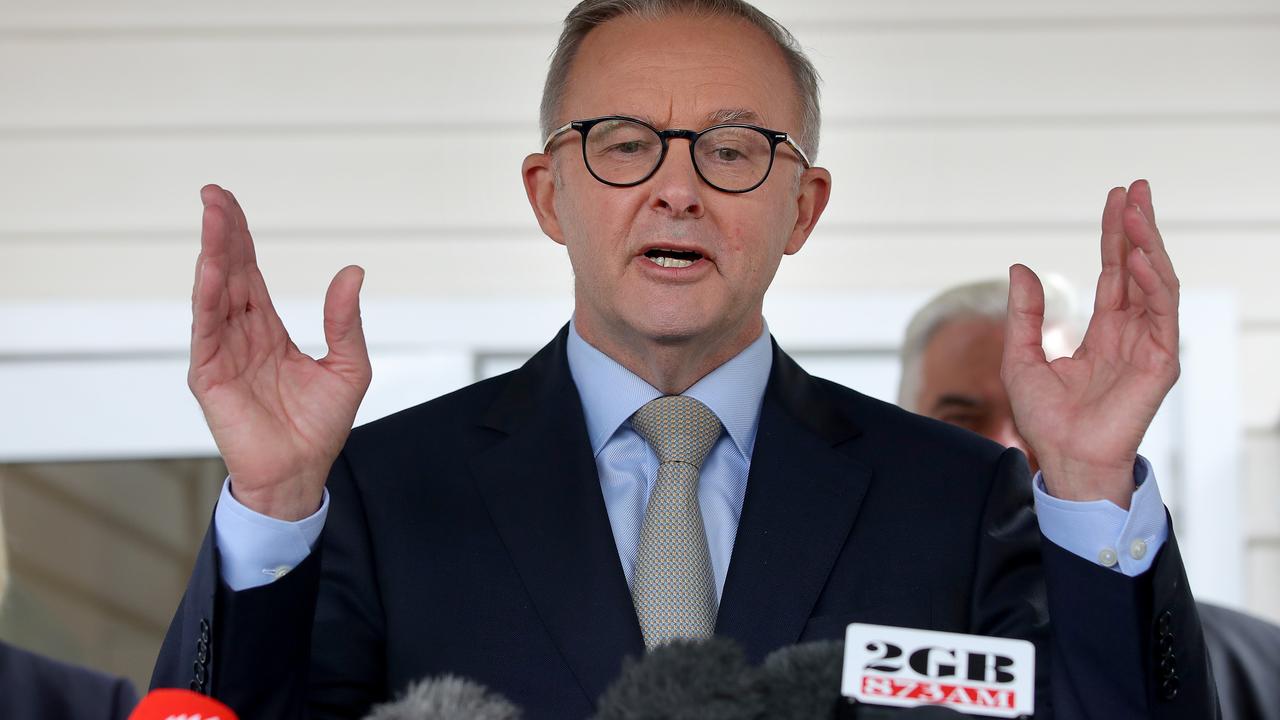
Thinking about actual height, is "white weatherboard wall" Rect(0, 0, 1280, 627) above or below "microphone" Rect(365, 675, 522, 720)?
above

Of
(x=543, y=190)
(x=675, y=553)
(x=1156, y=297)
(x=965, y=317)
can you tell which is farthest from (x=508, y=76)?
(x=1156, y=297)

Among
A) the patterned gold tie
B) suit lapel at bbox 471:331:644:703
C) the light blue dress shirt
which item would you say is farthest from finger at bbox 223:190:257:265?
the patterned gold tie

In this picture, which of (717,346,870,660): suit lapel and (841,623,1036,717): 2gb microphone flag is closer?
(841,623,1036,717): 2gb microphone flag

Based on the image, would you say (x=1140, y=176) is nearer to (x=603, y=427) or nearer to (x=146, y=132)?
(x=603, y=427)

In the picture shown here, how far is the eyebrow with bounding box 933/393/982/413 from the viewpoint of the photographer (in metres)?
2.98

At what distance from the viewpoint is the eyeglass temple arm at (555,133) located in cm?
202

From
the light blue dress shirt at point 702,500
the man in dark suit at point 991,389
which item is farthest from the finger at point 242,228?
the man in dark suit at point 991,389

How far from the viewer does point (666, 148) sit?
190 centimetres

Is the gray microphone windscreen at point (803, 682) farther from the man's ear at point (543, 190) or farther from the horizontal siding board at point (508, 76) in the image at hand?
the horizontal siding board at point (508, 76)

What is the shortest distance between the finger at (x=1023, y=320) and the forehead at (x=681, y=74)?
514 millimetres

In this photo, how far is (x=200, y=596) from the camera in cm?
140

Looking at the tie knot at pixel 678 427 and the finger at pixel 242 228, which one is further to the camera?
the tie knot at pixel 678 427

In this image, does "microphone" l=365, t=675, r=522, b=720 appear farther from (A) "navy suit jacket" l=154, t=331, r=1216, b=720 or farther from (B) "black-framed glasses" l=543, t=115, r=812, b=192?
(B) "black-framed glasses" l=543, t=115, r=812, b=192

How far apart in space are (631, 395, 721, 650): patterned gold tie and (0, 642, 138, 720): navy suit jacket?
1.38 metres
